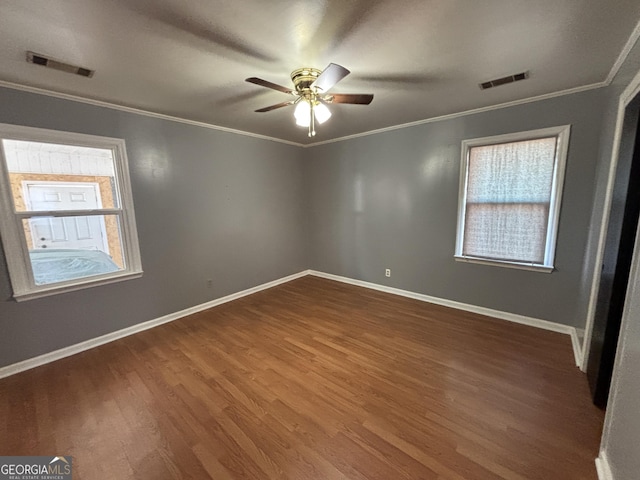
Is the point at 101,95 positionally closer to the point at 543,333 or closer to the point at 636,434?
the point at 636,434

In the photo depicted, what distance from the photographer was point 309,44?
5.54 feet

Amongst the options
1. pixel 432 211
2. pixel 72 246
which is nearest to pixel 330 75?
pixel 432 211

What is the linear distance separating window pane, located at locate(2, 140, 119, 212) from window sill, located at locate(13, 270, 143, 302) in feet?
2.44

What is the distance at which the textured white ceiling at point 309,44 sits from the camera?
136 cm

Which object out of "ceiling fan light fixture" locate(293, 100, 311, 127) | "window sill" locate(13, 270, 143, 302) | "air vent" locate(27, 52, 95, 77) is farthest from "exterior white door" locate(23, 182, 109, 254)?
"ceiling fan light fixture" locate(293, 100, 311, 127)

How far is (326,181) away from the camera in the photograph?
181 inches

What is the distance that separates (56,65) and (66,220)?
138 cm

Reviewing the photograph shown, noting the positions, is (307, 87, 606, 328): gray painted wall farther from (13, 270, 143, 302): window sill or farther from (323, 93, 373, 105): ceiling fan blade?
(13, 270, 143, 302): window sill

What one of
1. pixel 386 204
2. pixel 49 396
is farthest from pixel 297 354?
pixel 386 204

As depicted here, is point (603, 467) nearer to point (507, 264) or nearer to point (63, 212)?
point (507, 264)

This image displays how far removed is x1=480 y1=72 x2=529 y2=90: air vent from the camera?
7.04 ft

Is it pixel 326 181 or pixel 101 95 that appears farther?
pixel 326 181

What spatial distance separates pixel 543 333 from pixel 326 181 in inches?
141

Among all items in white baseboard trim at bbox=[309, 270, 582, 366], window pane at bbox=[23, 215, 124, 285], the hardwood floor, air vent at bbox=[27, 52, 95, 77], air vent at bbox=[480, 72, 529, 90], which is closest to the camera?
the hardwood floor
